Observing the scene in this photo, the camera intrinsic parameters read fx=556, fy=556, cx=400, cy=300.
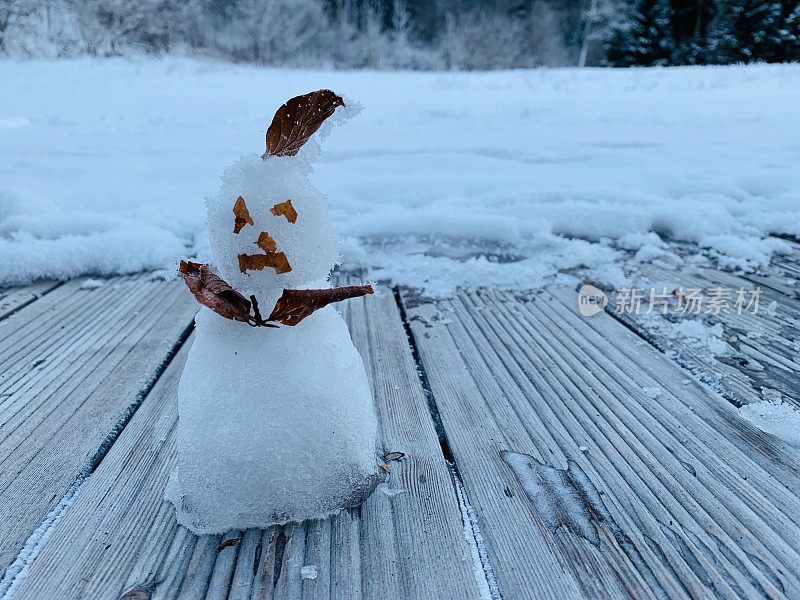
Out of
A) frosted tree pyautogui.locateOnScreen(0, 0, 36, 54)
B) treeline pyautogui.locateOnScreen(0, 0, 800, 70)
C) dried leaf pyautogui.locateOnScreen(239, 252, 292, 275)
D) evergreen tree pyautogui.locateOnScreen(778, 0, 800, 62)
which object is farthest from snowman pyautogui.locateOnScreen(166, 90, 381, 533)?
evergreen tree pyautogui.locateOnScreen(778, 0, 800, 62)

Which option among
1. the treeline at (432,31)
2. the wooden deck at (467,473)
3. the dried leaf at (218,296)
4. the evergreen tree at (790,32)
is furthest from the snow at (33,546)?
the evergreen tree at (790,32)

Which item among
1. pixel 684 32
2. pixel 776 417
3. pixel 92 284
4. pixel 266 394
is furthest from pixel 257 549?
pixel 684 32

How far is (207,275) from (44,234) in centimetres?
154

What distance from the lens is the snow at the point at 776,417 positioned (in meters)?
0.83

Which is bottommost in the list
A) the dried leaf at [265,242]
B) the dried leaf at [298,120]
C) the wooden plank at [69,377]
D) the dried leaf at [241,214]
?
the wooden plank at [69,377]

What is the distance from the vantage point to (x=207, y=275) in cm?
56

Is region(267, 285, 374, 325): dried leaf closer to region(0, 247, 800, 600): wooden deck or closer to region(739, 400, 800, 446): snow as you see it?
region(0, 247, 800, 600): wooden deck

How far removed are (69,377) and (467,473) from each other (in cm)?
74

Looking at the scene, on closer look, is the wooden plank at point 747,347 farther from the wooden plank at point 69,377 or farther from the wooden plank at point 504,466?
the wooden plank at point 69,377

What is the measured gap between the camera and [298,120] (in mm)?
565

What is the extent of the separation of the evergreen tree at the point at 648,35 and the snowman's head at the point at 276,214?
23.4 meters

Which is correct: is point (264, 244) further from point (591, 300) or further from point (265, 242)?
point (591, 300)

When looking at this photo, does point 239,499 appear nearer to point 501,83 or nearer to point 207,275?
point 207,275

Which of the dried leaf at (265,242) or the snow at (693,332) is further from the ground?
the dried leaf at (265,242)
